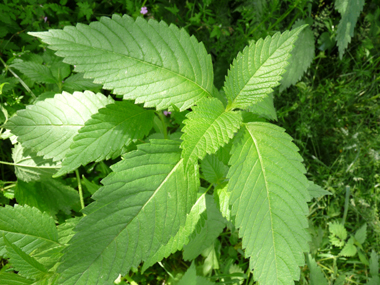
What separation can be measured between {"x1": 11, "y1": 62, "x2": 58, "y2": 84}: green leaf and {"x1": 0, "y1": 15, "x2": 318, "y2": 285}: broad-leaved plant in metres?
0.50

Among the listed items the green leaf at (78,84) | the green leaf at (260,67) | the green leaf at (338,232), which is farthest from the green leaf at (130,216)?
the green leaf at (338,232)

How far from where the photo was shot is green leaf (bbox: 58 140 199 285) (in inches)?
41.9

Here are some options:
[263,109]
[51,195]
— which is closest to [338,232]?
[263,109]

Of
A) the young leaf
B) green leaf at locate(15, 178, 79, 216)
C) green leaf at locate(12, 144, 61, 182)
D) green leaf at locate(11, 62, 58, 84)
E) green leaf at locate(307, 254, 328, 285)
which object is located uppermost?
green leaf at locate(11, 62, 58, 84)

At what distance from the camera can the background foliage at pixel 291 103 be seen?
2062 mm

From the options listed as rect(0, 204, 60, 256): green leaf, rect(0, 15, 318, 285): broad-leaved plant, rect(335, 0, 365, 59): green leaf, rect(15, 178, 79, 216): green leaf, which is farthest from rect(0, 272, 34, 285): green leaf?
rect(335, 0, 365, 59): green leaf

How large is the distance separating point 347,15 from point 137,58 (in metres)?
2.27

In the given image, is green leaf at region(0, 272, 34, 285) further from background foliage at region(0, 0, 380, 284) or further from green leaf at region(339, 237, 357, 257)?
green leaf at region(339, 237, 357, 257)

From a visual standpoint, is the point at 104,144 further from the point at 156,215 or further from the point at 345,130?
the point at 345,130

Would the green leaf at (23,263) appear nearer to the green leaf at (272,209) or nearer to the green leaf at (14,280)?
the green leaf at (14,280)

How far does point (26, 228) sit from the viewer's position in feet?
4.67

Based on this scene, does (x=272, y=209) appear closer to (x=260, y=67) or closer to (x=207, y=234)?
(x=260, y=67)

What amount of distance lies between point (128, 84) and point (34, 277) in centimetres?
101

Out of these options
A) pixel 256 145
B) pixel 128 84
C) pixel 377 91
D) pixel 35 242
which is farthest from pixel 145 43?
pixel 377 91
